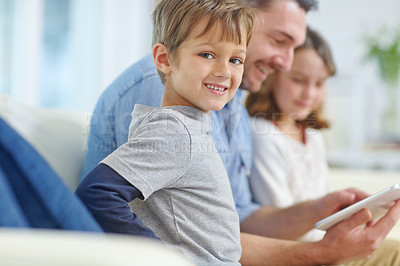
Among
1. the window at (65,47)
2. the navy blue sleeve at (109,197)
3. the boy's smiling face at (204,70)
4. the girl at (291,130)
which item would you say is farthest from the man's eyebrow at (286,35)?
the window at (65,47)

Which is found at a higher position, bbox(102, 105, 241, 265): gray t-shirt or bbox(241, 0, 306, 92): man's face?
bbox(241, 0, 306, 92): man's face

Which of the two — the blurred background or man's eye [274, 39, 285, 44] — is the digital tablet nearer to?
man's eye [274, 39, 285, 44]

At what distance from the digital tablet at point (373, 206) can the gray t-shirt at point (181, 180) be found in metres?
0.30

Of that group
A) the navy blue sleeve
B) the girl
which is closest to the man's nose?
the girl

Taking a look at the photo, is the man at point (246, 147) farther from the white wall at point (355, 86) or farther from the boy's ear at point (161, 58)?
the white wall at point (355, 86)

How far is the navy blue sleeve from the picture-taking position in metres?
0.62

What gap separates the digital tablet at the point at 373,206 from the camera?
89 centimetres

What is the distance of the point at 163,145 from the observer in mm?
658

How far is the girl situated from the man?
4.9 inches

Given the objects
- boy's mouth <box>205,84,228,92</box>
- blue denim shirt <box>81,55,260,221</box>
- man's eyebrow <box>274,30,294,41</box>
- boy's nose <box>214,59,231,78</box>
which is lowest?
blue denim shirt <box>81,55,260,221</box>

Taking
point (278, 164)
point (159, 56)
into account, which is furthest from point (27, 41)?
point (159, 56)

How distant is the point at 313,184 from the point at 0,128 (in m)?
1.22

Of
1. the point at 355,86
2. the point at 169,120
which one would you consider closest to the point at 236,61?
the point at 169,120

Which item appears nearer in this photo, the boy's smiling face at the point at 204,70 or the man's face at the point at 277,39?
the boy's smiling face at the point at 204,70
